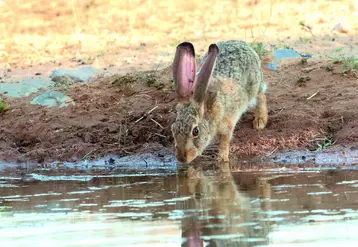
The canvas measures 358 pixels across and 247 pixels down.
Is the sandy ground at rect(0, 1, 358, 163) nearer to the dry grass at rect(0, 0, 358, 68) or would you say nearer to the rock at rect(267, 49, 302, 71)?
the dry grass at rect(0, 0, 358, 68)

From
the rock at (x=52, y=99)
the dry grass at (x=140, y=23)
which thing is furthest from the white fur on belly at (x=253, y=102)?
the dry grass at (x=140, y=23)

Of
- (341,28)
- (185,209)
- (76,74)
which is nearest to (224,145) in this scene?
(185,209)

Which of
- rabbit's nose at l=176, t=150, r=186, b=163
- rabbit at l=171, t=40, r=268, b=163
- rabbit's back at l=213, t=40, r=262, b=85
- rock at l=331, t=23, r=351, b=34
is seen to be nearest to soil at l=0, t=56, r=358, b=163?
rabbit at l=171, t=40, r=268, b=163

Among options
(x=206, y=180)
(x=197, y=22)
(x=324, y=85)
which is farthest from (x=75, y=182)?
(x=197, y=22)

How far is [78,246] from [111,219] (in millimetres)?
823

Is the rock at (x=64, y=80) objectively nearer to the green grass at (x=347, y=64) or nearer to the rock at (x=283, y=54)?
the rock at (x=283, y=54)

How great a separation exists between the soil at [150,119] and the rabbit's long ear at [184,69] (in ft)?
3.99

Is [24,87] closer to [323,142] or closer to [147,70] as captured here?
[147,70]

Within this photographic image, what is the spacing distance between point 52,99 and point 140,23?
4.14 meters

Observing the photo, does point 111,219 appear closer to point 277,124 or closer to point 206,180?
point 206,180

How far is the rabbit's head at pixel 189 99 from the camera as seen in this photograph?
7.49m

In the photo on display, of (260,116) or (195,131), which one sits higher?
(260,116)

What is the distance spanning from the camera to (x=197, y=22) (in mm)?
13844

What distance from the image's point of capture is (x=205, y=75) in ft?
24.9
